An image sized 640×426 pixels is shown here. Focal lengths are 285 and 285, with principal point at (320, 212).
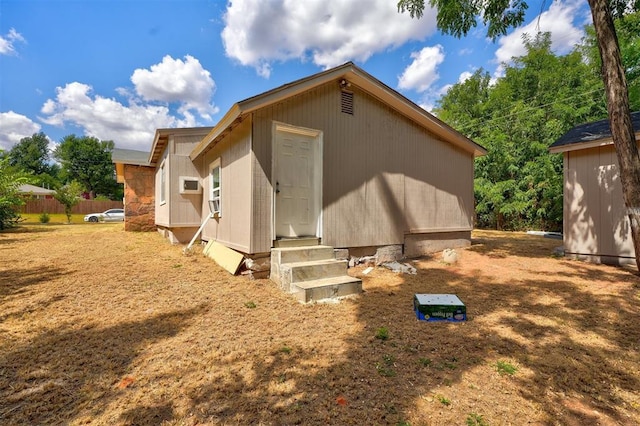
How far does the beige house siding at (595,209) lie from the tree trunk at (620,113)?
146cm

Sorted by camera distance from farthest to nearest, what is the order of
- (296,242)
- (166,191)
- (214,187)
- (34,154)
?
1. (34,154)
2. (166,191)
3. (214,187)
4. (296,242)

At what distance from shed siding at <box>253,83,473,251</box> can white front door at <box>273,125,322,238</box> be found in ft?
0.54

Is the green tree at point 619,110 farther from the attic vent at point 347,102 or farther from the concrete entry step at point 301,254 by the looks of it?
the concrete entry step at point 301,254

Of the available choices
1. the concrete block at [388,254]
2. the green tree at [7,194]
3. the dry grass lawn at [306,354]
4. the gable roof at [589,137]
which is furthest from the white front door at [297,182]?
the green tree at [7,194]

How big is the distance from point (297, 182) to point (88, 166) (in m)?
53.9

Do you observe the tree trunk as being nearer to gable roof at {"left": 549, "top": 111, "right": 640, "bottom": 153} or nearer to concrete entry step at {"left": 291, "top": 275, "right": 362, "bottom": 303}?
gable roof at {"left": 549, "top": 111, "right": 640, "bottom": 153}

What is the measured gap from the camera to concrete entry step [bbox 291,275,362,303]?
384cm

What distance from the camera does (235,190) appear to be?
541cm

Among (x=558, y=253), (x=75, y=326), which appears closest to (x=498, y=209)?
(x=558, y=253)

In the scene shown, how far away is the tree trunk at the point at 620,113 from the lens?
14.7 feet

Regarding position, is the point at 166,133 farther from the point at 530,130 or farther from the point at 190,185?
the point at 530,130

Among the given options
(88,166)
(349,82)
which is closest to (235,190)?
(349,82)

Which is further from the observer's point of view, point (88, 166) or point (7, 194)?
point (88, 166)

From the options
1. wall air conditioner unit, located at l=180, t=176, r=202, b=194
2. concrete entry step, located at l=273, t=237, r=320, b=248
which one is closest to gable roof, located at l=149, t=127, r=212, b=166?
wall air conditioner unit, located at l=180, t=176, r=202, b=194
